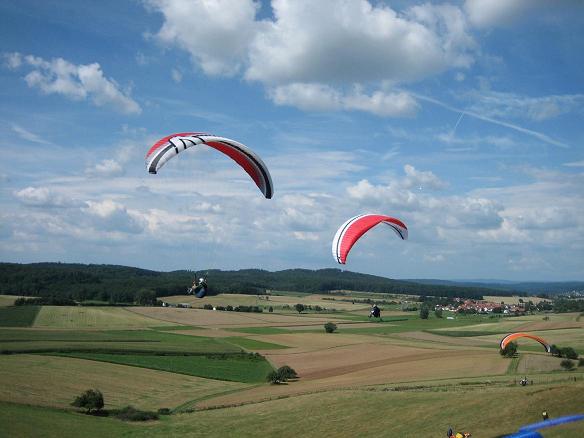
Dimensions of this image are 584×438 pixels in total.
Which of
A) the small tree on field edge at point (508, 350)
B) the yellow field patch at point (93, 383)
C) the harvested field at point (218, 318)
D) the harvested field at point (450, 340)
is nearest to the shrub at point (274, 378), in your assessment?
the yellow field patch at point (93, 383)

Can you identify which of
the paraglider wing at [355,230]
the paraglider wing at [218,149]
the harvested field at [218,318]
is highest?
the paraglider wing at [218,149]

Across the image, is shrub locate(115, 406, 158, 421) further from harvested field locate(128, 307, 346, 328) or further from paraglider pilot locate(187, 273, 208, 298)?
harvested field locate(128, 307, 346, 328)

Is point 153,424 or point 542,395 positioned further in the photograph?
point 153,424

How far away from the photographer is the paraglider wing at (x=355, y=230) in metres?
27.2

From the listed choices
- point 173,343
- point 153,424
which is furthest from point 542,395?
point 173,343

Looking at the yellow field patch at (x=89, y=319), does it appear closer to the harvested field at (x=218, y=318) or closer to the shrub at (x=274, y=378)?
the harvested field at (x=218, y=318)

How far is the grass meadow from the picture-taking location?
24234mm

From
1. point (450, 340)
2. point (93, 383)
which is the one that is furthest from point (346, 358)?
point (450, 340)

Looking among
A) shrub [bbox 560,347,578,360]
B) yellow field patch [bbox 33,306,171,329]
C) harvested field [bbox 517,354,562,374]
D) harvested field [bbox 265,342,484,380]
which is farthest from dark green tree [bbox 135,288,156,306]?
shrub [bbox 560,347,578,360]

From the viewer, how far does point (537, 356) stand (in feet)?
157

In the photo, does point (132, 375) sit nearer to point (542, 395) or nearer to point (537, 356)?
point (542, 395)

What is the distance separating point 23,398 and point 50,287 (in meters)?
115

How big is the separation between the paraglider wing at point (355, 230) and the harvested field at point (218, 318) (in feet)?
197

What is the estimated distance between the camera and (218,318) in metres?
94.8
